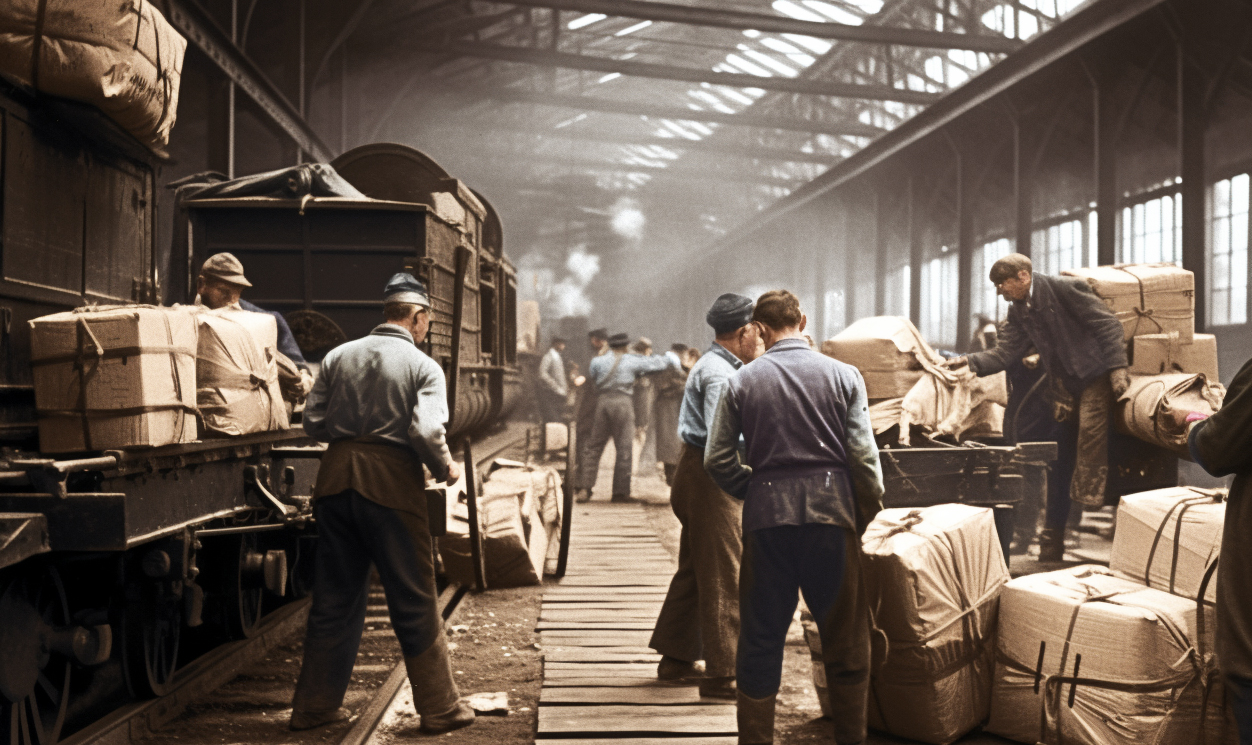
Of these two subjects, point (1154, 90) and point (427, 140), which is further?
point (427, 140)

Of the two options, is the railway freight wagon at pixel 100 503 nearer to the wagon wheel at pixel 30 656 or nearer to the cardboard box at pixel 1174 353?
the wagon wheel at pixel 30 656

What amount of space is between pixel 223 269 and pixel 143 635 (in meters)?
2.11

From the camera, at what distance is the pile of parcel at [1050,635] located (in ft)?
12.2

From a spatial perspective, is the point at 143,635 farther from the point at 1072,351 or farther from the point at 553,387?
the point at 553,387

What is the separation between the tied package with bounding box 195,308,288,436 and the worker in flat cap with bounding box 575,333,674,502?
7.84m

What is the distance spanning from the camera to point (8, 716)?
3.63 meters

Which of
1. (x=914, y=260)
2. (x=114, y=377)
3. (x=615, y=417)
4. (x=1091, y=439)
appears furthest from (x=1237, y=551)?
(x=914, y=260)

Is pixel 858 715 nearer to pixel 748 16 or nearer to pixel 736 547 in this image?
pixel 736 547

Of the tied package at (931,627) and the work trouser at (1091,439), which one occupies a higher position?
the work trouser at (1091,439)

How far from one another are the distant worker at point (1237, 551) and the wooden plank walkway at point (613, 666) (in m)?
1.94

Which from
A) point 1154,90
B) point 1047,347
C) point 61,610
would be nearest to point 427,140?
point 1154,90

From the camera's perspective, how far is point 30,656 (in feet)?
12.1

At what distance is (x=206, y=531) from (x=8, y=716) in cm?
109

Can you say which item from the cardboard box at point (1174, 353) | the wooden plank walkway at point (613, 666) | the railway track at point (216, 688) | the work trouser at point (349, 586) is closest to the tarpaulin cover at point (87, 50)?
the work trouser at point (349, 586)
